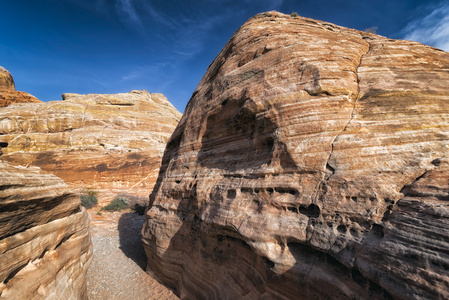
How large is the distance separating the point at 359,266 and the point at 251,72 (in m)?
5.19

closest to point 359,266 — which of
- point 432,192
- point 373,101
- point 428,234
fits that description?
point 428,234

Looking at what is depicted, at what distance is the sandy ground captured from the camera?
21.3 feet

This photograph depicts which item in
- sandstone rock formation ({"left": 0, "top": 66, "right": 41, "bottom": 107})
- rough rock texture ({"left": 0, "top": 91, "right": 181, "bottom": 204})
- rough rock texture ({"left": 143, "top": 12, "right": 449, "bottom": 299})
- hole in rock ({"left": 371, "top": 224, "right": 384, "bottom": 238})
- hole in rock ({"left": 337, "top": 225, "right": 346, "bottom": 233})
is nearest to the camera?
rough rock texture ({"left": 143, "top": 12, "right": 449, "bottom": 299})

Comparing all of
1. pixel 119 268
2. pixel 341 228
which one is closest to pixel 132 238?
pixel 119 268

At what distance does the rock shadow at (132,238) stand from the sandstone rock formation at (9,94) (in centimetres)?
2695

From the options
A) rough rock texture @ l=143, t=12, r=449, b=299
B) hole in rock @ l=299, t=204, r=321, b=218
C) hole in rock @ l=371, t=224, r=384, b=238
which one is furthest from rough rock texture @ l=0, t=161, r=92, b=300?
hole in rock @ l=371, t=224, r=384, b=238

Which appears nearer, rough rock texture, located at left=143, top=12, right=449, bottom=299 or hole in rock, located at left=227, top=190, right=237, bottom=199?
rough rock texture, located at left=143, top=12, right=449, bottom=299

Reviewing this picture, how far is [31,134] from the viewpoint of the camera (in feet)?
69.3

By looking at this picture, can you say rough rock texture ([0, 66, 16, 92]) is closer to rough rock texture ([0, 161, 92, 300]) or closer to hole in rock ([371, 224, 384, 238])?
rough rock texture ([0, 161, 92, 300])

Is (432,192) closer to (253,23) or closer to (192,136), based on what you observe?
(192,136)

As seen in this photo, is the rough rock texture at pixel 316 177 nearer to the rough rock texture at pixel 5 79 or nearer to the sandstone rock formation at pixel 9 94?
the sandstone rock formation at pixel 9 94

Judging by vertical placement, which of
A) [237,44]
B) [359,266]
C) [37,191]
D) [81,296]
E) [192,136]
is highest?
[237,44]

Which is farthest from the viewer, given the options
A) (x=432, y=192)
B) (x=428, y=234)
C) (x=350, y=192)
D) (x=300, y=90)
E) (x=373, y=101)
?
(x=300, y=90)

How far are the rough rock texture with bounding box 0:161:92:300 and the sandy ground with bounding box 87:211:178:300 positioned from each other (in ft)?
5.54
